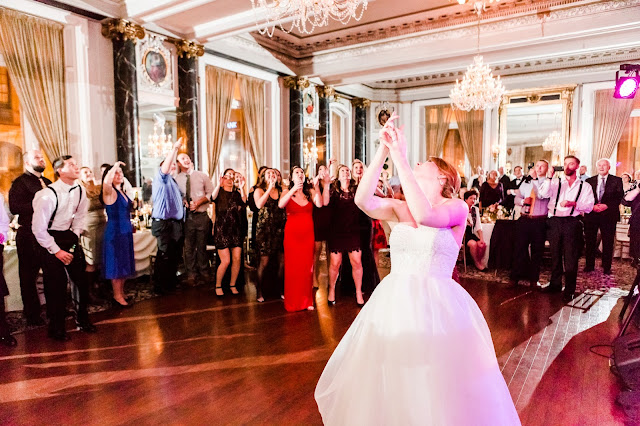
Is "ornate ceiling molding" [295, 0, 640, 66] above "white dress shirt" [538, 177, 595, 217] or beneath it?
above

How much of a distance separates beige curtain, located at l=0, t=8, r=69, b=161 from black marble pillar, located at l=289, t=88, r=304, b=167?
473 cm

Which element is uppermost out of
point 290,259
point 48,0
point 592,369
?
point 48,0

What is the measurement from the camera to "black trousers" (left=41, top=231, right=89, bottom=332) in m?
3.39

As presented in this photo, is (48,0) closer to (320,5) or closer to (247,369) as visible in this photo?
(320,5)

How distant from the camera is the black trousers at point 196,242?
5.32m

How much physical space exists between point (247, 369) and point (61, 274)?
5.78 feet

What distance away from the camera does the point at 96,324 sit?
392 centimetres

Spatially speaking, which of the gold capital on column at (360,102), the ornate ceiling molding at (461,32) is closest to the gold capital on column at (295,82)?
the ornate ceiling molding at (461,32)

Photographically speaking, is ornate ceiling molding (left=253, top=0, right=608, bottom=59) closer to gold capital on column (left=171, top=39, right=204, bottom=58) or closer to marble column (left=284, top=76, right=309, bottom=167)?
marble column (left=284, top=76, right=309, bottom=167)

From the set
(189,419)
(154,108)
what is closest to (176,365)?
(189,419)

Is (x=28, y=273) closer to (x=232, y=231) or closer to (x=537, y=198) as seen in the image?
(x=232, y=231)

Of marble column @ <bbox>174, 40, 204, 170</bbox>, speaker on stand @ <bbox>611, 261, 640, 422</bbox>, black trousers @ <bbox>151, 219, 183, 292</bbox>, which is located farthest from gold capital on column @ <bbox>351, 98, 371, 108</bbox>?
speaker on stand @ <bbox>611, 261, 640, 422</bbox>

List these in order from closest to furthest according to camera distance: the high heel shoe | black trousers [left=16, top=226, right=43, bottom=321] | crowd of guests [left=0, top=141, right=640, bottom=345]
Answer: crowd of guests [left=0, top=141, right=640, bottom=345], black trousers [left=16, top=226, right=43, bottom=321], the high heel shoe

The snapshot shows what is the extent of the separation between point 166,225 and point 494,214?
473 cm
